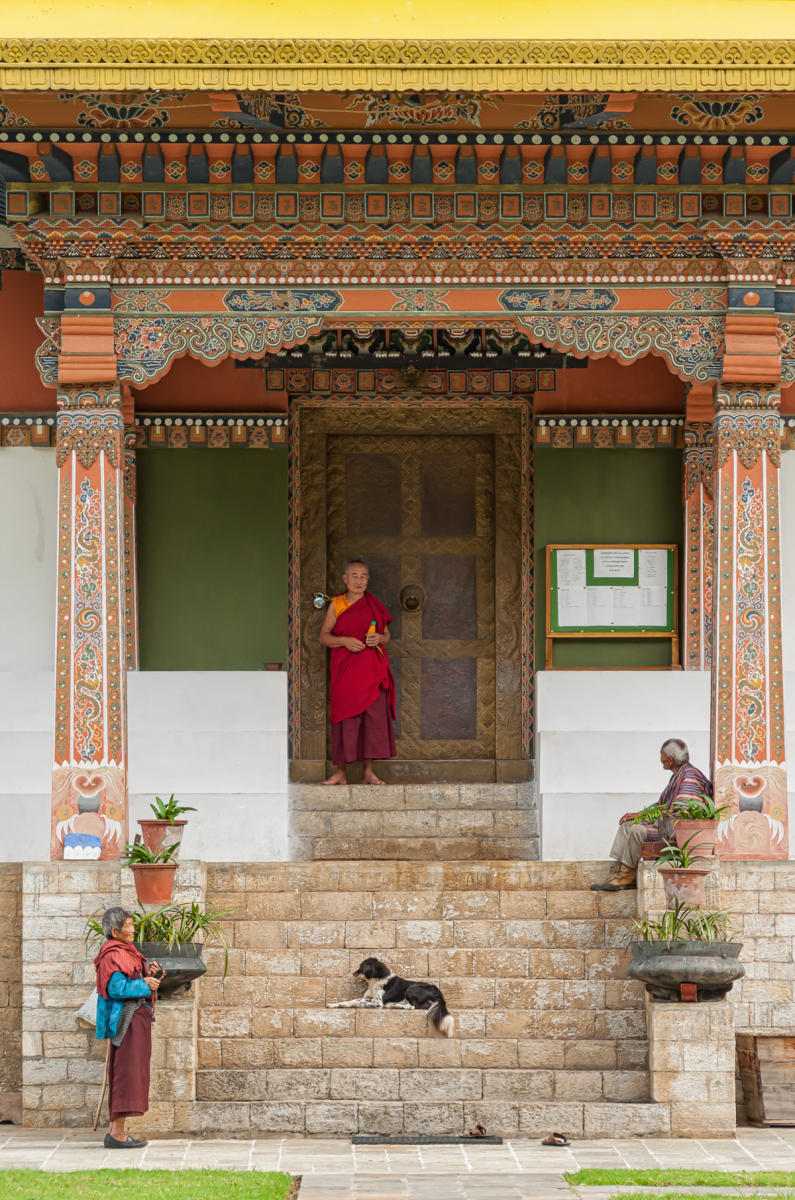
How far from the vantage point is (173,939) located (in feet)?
27.9

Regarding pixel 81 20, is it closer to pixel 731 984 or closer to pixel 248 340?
pixel 248 340

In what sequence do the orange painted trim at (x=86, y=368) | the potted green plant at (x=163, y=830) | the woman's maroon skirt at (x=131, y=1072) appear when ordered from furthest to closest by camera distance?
the orange painted trim at (x=86, y=368) → the potted green plant at (x=163, y=830) → the woman's maroon skirt at (x=131, y=1072)

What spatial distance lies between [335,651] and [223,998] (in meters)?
3.36

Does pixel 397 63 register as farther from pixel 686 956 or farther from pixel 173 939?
pixel 686 956

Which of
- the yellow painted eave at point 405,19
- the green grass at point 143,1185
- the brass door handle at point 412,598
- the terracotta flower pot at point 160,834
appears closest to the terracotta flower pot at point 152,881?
the terracotta flower pot at point 160,834

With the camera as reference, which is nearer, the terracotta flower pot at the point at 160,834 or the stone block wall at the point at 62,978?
the stone block wall at the point at 62,978

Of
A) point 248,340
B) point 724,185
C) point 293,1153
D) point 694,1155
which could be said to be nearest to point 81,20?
point 248,340

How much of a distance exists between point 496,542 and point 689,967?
4.43 meters

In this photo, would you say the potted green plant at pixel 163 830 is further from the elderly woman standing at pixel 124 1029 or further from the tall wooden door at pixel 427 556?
the tall wooden door at pixel 427 556

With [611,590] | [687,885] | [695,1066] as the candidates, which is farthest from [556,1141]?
[611,590]

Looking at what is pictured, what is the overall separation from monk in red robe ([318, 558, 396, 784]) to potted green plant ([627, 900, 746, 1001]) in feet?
10.9

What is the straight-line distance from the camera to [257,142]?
939 centimetres

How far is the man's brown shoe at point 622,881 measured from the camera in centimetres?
927

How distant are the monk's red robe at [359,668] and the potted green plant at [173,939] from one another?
293 cm
